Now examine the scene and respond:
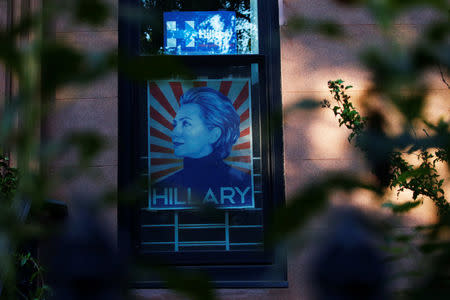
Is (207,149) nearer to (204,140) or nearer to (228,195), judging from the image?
(204,140)

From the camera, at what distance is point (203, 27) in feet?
11.8

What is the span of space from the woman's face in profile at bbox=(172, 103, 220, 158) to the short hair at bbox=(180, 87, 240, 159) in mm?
42

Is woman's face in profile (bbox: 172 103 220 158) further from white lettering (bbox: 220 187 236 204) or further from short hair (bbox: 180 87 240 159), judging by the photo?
white lettering (bbox: 220 187 236 204)

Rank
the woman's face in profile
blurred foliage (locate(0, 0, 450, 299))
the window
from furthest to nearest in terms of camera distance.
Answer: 1. the woman's face in profile
2. the window
3. blurred foliage (locate(0, 0, 450, 299))

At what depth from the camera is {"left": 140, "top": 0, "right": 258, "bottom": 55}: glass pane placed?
11.8 feet

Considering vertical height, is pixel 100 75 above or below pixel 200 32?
below

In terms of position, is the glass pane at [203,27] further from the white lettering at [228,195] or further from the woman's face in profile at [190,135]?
the white lettering at [228,195]

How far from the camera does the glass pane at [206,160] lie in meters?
3.43

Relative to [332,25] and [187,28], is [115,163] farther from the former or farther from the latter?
[332,25]

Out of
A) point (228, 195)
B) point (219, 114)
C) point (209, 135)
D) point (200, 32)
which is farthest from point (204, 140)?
point (200, 32)

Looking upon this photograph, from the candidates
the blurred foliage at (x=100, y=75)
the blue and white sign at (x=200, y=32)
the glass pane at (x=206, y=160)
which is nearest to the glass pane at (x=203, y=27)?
the blue and white sign at (x=200, y=32)

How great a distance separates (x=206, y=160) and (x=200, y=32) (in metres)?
0.96

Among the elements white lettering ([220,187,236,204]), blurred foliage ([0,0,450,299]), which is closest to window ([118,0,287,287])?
white lettering ([220,187,236,204])

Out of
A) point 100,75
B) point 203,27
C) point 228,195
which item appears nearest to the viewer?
point 100,75
